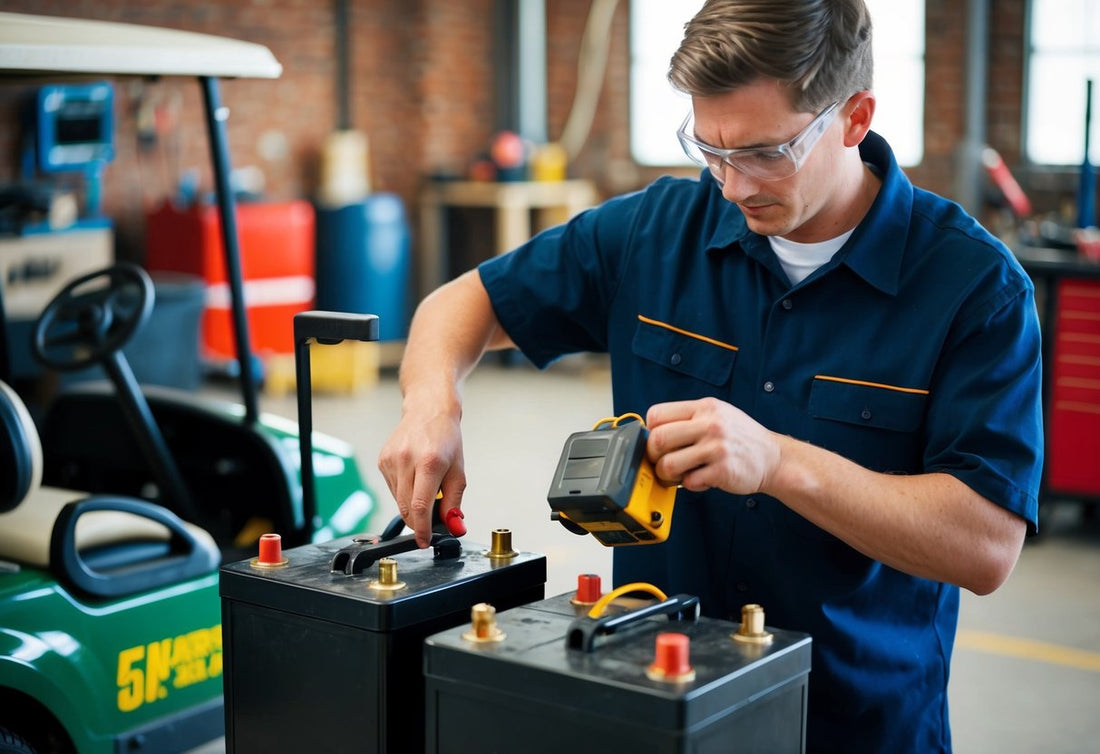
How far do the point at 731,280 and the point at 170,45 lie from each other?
1.65 m

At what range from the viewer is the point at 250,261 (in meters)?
7.60

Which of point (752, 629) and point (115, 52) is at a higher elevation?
point (115, 52)

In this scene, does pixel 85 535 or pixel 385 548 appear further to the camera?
pixel 85 535

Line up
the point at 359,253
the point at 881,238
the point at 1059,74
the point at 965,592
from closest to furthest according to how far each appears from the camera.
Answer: the point at 881,238 < the point at 965,592 < the point at 1059,74 < the point at 359,253

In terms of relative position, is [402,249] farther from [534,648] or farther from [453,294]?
[534,648]

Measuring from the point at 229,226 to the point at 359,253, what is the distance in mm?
4930

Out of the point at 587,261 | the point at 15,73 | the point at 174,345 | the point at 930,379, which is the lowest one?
the point at 174,345

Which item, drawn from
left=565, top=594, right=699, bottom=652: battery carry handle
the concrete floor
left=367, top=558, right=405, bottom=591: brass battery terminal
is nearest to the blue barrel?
the concrete floor

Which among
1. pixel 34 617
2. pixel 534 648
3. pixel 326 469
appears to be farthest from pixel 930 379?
pixel 326 469

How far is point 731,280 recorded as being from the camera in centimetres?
187

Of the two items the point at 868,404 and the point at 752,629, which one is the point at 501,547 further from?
the point at 868,404

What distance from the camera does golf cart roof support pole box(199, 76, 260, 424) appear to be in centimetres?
313

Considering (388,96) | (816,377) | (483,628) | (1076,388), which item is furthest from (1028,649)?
(388,96)

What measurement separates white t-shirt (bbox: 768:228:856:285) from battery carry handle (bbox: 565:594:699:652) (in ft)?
→ 1.97
